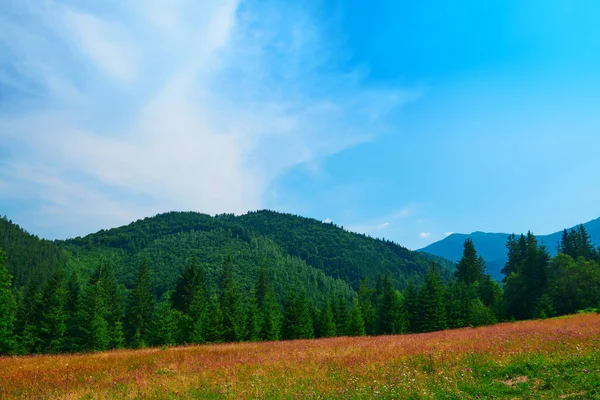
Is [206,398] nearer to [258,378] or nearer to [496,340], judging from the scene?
[258,378]

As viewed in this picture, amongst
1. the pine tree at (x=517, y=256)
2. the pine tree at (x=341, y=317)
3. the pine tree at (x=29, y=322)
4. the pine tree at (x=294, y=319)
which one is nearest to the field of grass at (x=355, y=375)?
the pine tree at (x=294, y=319)

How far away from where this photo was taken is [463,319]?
4919cm

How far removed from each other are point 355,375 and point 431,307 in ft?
138

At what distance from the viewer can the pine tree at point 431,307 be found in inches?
1861

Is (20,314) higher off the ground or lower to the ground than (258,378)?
higher

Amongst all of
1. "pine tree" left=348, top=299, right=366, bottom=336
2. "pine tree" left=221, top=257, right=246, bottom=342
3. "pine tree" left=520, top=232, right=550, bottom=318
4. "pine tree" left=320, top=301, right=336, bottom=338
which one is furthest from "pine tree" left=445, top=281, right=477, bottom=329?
"pine tree" left=221, top=257, right=246, bottom=342

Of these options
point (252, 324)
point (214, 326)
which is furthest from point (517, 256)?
point (214, 326)

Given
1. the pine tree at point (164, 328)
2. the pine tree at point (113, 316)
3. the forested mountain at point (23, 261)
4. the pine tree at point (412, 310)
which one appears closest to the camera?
the pine tree at point (164, 328)

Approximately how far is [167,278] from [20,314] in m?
142

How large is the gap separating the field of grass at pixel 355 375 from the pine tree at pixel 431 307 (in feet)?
117

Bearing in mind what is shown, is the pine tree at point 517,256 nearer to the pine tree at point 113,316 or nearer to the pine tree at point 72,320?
the pine tree at point 113,316

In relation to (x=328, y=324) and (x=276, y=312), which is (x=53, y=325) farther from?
(x=328, y=324)

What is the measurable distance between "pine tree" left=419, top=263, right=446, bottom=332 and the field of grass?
3558 cm

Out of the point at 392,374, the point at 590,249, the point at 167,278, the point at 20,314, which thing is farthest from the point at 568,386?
the point at 167,278
